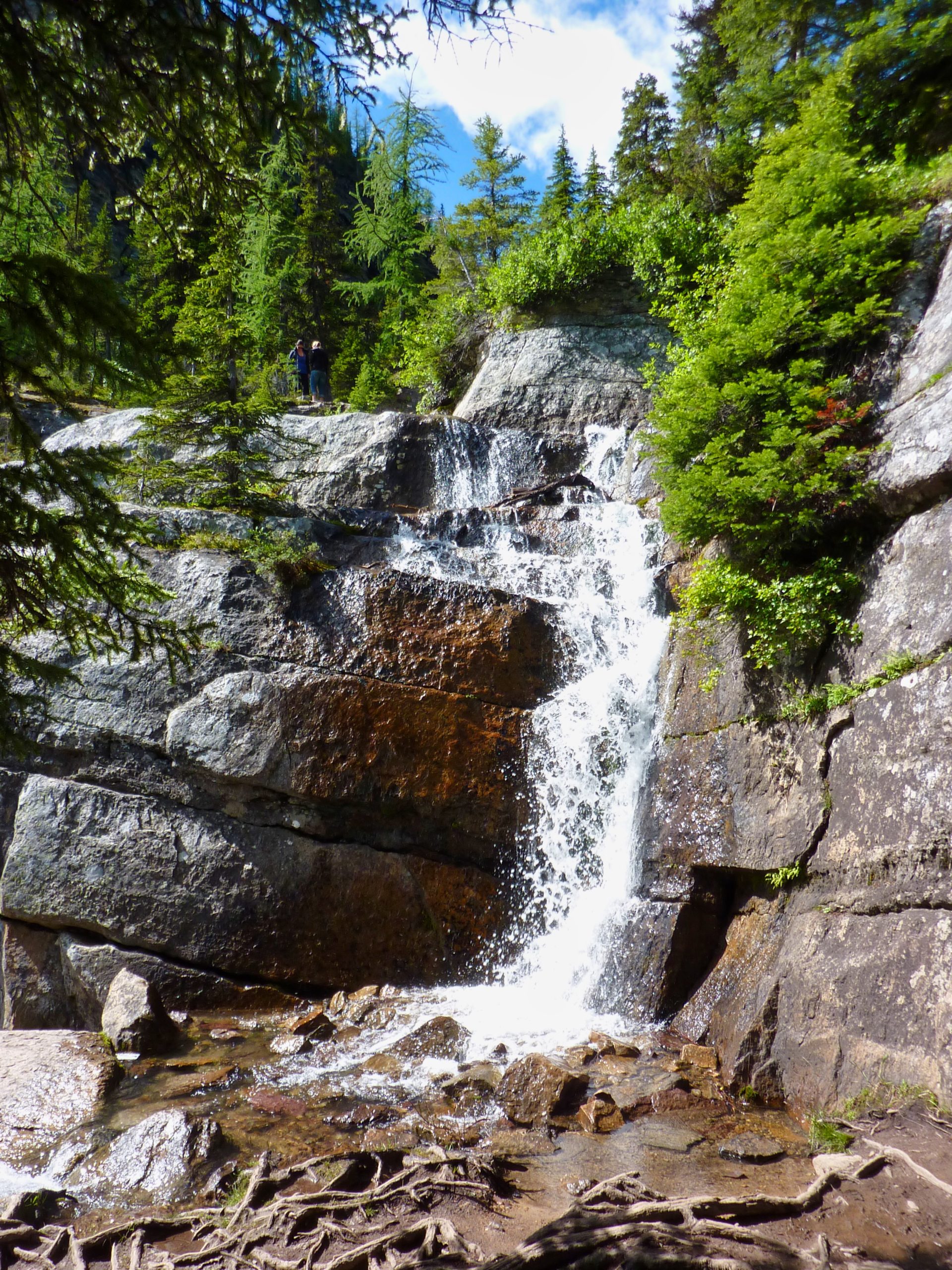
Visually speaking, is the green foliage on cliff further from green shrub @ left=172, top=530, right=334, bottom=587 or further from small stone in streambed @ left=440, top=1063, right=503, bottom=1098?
green shrub @ left=172, top=530, right=334, bottom=587

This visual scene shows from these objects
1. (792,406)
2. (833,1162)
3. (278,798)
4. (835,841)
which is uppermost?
Answer: (792,406)

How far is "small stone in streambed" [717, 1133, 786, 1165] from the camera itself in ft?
14.8

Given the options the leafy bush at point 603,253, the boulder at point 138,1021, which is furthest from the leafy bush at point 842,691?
the leafy bush at point 603,253

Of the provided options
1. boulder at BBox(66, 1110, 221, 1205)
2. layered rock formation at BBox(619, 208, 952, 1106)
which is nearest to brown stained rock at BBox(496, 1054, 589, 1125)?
layered rock formation at BBox(619, 208, 952, 1106)

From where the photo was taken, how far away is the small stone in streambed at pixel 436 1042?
6.18m

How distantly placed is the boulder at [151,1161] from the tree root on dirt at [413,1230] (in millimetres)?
474

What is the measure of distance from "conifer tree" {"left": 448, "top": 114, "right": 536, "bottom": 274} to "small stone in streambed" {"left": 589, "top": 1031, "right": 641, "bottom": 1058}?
24.0m

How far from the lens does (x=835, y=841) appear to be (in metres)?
5.97

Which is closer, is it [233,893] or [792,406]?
[792,406]

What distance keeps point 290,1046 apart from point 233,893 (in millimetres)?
1936

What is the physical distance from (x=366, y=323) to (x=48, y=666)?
2593cm

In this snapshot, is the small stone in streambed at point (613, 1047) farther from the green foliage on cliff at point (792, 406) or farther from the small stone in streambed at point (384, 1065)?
the green foliage on cliff at point (792, 406)

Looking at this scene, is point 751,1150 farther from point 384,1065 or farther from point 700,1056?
point 384,1065

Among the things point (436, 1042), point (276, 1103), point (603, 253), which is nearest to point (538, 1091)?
point (436, 1042)
